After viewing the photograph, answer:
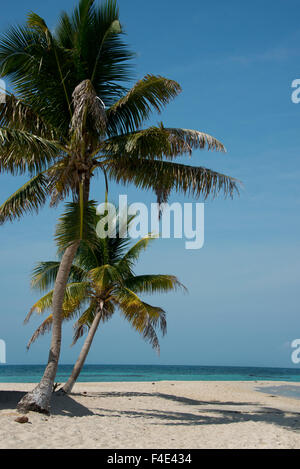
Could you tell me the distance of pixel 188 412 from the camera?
542 inches

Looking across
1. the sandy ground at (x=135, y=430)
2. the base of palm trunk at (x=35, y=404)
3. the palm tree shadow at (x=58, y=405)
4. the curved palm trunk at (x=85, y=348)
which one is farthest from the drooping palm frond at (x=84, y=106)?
the curved palm trunk at (x=85, y=348)

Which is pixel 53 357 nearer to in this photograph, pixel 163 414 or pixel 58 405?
pixel 58 405

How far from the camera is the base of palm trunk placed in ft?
31.1

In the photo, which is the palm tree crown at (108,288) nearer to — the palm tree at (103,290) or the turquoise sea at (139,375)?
the palm tree at (103,290)

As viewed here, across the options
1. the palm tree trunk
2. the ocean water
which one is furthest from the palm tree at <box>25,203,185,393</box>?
the ocean water

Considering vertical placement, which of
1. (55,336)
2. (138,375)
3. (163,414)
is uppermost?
(55,336)

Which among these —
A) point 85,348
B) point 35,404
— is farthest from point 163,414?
point 35,404

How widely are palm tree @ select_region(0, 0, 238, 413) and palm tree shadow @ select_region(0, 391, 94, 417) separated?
0.98 metres

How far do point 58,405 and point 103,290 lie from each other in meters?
5.13

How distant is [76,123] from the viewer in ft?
33.5

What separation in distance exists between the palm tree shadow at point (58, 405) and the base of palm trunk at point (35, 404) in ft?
1.58

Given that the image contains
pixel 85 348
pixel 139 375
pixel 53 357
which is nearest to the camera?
pixel 53 357
